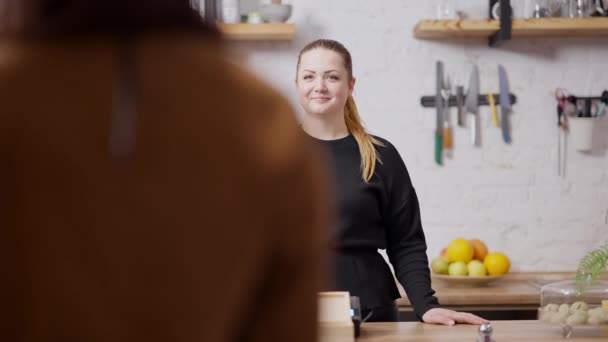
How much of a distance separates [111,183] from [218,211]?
0.22 ft

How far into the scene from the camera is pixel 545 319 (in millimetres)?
2238

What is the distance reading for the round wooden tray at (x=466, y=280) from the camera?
3541 millimetres

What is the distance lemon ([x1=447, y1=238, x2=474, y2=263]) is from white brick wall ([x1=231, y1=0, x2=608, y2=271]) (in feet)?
0.78

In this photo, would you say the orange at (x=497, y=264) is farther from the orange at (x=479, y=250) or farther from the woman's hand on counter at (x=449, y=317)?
the woman's hand on counter at (x=449, y=317)

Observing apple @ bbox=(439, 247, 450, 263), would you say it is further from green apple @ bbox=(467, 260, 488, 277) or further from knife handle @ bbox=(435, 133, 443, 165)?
knife handle @ bbox=(435, 133, 443, 165)

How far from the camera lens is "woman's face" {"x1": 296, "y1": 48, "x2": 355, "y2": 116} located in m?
2.71

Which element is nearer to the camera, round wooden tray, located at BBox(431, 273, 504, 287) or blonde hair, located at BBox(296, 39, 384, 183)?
blonde hair, located at BBox(296, 39, 384, 183)

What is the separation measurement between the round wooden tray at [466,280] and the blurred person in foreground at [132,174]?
10.1 feet

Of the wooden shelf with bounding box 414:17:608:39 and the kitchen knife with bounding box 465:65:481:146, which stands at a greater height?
the wooden shelf with bounding box 414:17:608:39

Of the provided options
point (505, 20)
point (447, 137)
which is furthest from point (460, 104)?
point (505, 20)

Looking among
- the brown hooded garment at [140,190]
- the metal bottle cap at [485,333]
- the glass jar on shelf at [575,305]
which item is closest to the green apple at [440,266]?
the glass jar on shelf at [575,305]

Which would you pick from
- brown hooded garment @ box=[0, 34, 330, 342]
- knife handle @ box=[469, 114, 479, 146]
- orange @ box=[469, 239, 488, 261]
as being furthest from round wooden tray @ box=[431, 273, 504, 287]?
brown hooded garment @ box=[0, 34, 330, 342]

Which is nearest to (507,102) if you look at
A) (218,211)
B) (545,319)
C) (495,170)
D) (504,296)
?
(495,170)

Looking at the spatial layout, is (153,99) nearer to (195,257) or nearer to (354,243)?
(195,257)
